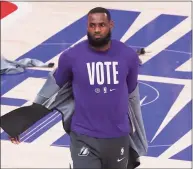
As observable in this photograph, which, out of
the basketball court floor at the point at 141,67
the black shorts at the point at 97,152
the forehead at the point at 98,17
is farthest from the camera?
the basketball court floor at the point at 141,67

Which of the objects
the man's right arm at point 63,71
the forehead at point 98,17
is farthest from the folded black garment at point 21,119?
the forehead at point 98,17

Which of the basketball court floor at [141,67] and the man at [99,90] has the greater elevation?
the man at [99,90]

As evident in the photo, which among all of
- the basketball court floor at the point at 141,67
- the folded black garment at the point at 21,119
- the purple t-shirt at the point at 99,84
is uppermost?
the purple t-shirt at the point at 99,84

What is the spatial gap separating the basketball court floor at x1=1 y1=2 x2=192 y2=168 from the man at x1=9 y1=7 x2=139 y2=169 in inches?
71.1

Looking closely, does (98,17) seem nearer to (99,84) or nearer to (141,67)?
(99,84)

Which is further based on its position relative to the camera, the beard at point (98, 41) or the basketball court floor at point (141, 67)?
the basketball court floor at point (141, 67)

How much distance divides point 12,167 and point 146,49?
3373mm

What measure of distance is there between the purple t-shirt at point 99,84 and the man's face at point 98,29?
77mm

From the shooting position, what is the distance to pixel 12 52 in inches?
322

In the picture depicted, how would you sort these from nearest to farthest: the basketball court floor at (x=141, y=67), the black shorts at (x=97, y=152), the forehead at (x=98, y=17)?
1. the forehead at (x=98, y=17)
2. the black shorts at (x=97, y=152)
3. the basketball court floor at (x=141, y=67)

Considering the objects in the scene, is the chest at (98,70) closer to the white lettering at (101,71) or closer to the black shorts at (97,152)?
the white lettering at (101,71)

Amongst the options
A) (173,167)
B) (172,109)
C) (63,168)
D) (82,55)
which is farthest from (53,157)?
(82,55)

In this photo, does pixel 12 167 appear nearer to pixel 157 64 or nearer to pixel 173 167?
pixel 173 167

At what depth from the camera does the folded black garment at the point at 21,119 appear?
379 centimetres
